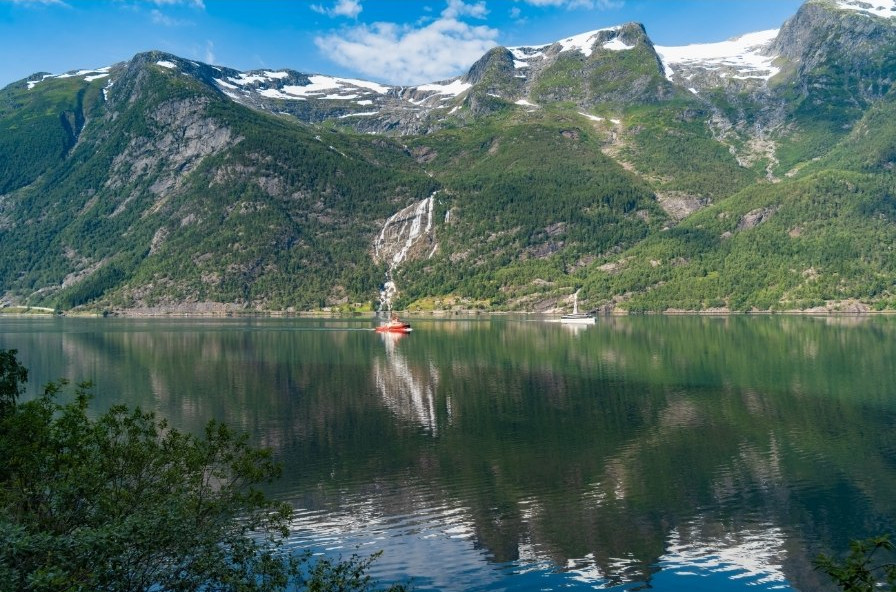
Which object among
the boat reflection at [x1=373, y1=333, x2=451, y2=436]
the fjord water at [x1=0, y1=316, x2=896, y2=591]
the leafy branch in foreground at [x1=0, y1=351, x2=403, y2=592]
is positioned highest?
the leafy branch in foreground at [x1=0, y1=351, x2=403, y2=592]

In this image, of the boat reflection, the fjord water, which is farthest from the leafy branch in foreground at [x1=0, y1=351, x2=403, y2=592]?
the boat reflection

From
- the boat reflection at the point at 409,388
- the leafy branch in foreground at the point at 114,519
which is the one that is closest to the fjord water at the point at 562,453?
the boat reflection at the point at 409,388

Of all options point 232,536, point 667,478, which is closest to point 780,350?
point 667,478

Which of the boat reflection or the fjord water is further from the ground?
the boat reflection

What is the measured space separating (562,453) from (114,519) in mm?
34160

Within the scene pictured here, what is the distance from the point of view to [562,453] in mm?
49125

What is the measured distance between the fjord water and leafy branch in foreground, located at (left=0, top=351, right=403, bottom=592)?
10.1 meters

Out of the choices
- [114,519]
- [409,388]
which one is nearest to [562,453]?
[409,388]

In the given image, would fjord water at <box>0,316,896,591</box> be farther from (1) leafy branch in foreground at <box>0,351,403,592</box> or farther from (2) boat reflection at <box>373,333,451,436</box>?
(1) leafy branch in foreground at <box>0,351,403,592</box>

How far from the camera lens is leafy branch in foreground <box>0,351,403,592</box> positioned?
663 inches

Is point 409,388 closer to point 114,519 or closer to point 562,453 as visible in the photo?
point 562,453

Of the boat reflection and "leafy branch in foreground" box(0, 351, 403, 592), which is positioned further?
the boat reflection

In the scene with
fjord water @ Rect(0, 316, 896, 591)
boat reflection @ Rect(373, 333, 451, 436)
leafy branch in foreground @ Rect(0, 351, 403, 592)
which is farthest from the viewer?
boat reflection @ Rect(373, 333, 451, 436)

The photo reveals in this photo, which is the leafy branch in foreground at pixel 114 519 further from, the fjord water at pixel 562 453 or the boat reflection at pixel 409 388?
the boat reflection at pixel 409 388
